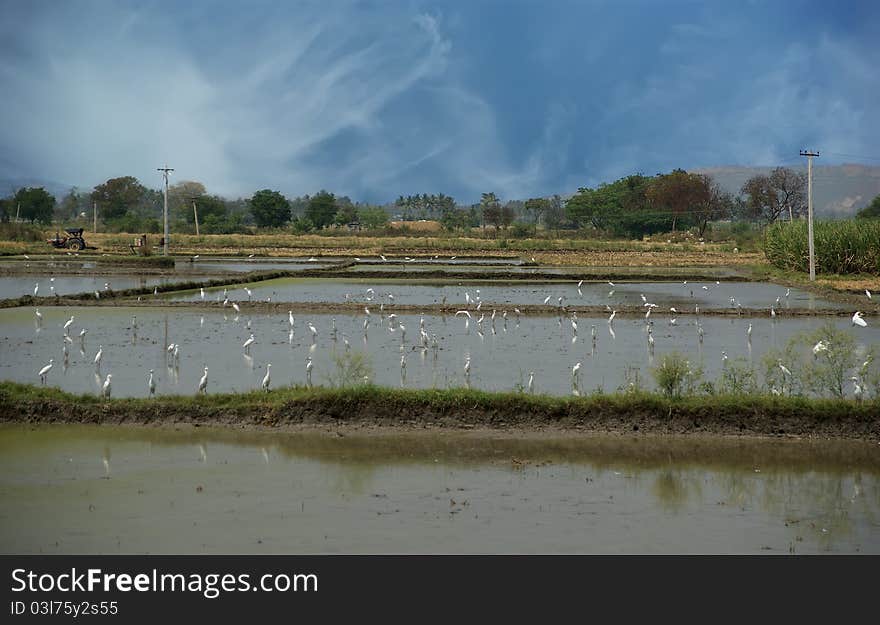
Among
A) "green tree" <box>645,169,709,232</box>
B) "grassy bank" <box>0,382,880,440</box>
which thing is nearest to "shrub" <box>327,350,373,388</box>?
"grassy bank" <box>0,382,880,440</box>

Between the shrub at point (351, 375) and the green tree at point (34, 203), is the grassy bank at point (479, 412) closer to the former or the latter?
the shrub at point (351, 375)

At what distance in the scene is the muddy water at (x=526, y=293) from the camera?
28.1 m

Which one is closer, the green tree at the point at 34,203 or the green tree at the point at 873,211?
the green tree at the point at 873,211

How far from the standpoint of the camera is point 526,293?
3105 cm

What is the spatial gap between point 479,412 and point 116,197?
350ft

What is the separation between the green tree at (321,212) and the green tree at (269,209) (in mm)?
2817

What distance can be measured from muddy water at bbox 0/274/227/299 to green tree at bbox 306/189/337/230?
63796 millimetres

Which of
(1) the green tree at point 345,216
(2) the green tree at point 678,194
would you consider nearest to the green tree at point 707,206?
(2) the green tree at point 678,194

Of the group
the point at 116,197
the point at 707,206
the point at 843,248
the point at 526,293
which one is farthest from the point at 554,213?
the point at 526,293

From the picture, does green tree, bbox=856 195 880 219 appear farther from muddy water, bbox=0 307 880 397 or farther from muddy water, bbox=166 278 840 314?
muddy water, bbox=0 307 880 397

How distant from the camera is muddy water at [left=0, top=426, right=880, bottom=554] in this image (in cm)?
801

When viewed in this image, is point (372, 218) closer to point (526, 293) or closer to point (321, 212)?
point (321, 212)
